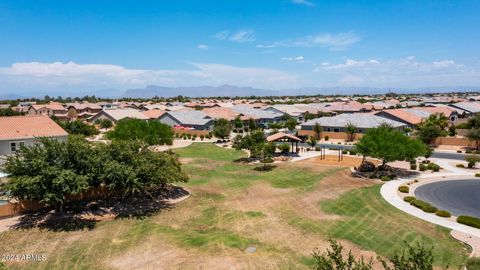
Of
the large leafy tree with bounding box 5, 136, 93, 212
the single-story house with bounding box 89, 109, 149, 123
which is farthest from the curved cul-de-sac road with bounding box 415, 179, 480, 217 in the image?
the single-story house with bounding box 89, 109, 149, 123

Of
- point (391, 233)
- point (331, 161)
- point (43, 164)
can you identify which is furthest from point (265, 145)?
point (43, 164)

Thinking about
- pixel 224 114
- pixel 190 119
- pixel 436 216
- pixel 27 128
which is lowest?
pixel 436 216

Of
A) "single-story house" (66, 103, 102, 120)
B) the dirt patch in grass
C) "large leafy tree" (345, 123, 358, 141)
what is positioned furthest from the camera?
"single-story house" (66, 103, 102, 120)

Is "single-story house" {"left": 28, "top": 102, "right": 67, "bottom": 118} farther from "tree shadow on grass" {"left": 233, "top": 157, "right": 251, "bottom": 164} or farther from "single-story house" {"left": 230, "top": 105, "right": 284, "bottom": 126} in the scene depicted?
"tree shadow on grass" {"left": 233, "top": 157, "right": 251, "bottom": 164}

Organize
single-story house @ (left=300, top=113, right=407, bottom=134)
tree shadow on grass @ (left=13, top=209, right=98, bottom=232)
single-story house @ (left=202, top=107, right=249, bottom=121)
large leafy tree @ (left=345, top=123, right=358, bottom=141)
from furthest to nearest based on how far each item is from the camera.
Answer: single-story house @ (left=202, top=107, right=249, bottom=121) < single-story house @ (left=300, top=113, right=407, bottom=134) < large leafy tree @ (left=345, top=123, right=358, bottom=141) < tree shadow on grass @ (left=13, top=209, right=98, bottom=232)

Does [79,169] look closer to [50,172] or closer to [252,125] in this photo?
[50,172]

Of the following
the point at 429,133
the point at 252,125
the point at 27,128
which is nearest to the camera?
the point at 27,128

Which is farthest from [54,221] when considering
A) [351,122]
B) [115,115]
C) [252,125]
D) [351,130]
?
[115,115]
